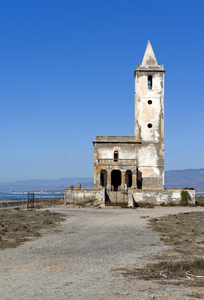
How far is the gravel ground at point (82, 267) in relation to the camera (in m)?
9.00

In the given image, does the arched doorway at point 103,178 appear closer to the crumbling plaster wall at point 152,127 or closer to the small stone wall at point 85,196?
the crumbling plaster wall at point 152,127

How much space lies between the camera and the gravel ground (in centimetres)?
900

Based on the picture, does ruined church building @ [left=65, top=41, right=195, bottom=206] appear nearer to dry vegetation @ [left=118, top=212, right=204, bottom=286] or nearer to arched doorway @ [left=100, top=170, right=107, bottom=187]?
arched doorway @ [left=100, top=170, right=107, bottom=187]

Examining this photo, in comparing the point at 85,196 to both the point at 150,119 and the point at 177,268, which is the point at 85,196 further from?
the point at 177,268

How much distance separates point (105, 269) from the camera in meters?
11.6

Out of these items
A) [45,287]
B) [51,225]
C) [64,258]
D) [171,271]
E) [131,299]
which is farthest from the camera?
[51,225]

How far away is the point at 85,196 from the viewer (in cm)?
4675

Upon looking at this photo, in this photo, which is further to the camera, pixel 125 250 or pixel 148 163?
pixel 148 163

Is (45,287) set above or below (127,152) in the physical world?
below

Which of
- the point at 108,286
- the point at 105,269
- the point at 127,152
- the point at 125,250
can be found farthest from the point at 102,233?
the point at 127,152

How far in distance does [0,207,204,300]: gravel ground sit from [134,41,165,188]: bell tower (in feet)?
106

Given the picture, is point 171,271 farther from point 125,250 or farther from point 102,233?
point 102,233

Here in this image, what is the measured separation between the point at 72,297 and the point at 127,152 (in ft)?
142

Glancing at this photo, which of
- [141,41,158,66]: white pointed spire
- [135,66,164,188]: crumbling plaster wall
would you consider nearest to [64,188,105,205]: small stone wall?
[135,66,164,188]: crumbling plaster wall
